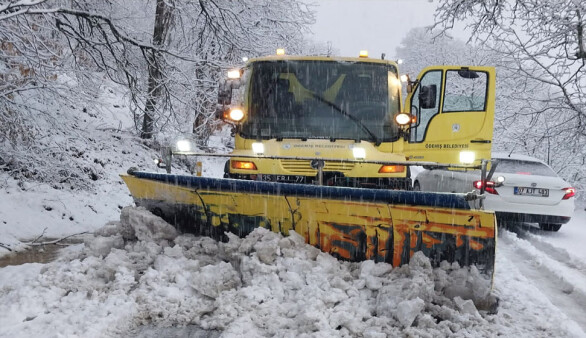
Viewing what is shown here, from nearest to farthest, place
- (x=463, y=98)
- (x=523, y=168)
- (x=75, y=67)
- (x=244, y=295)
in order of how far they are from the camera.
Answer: (x=244, y=295), (x=463, y=98), (x=75, y=67), (x=523, y=168)

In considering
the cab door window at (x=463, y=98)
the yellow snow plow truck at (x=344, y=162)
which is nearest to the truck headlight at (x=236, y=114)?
the yellow snow plow truck at (x=344, y=162)

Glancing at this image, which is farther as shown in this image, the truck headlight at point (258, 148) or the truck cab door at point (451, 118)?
the truck cab door at point (451, 118)

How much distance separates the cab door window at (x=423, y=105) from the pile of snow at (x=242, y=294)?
2.33 meters

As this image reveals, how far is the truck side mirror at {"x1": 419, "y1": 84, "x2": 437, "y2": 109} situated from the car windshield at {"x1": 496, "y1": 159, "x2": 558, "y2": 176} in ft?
10.9

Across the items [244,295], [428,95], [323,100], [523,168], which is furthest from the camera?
[523,168]

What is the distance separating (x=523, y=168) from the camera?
833 cm

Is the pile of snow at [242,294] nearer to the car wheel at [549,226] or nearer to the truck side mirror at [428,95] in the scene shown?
the truck side mirror at [428,95]

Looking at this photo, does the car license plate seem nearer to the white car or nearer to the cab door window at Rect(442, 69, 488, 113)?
the white car

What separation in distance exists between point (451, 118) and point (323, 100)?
1.63 metres

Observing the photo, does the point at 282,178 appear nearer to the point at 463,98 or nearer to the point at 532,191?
the point at 463,98

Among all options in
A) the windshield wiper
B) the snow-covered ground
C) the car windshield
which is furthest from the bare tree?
the snow-covered ground

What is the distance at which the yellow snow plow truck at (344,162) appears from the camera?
13.7 feet

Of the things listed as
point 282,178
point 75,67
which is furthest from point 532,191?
point 75,67

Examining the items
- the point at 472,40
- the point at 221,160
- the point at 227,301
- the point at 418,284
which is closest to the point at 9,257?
the point at 227,301
